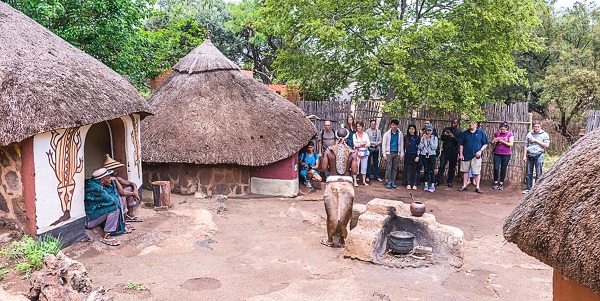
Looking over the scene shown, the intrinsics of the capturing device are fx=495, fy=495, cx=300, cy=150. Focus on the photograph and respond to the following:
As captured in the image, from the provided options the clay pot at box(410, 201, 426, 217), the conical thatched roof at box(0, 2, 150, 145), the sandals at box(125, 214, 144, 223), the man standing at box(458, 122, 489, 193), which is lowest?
the sandals at box(125, 214, 144, 223)

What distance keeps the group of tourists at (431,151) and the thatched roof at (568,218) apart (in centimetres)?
742

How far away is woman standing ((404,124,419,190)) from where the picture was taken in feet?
37.8

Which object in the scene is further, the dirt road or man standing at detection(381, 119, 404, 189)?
man standing at detection(381, 119, 404, 189)

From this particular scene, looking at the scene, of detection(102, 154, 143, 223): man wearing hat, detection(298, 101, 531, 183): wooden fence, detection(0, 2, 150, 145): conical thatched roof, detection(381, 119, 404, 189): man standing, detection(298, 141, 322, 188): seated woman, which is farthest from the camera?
detection(298, 101, 531, 183): wooden fence

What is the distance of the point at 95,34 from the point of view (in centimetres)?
1077

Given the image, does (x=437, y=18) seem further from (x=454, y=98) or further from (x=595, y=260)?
(x=595, y=260)

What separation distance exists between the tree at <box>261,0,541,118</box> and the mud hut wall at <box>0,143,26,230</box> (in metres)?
6.55

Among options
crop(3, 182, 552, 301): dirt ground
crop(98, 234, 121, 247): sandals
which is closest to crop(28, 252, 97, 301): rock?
crop(3, 182, 552, 301): dirt ground

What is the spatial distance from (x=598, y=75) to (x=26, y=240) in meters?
16.3

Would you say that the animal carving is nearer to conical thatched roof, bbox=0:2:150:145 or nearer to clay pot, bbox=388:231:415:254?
conical thatched roof, bbox=0:2:150:145

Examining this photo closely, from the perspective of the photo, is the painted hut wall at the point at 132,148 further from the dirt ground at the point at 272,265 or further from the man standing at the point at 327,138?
the man standing at the point at 327,138

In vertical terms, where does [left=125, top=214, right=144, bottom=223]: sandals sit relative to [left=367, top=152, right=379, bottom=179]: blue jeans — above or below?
below

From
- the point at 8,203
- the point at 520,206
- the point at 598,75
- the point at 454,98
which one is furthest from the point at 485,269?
the point at 598,75

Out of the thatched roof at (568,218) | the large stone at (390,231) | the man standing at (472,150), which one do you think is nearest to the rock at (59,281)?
the large stone at (390,231)
